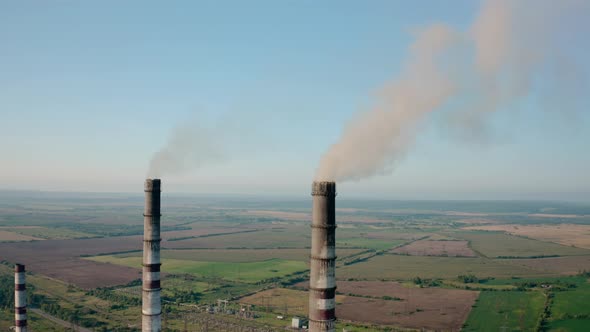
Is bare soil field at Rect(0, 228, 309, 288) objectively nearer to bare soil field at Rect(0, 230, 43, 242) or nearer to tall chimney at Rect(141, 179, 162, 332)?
bare soil field at Rect(0, 230, 43, 242)

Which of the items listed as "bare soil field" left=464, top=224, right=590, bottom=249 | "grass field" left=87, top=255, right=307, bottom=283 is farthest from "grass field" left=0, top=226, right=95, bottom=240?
"bare soil field" left=464, top=224, right=590, bottom=249

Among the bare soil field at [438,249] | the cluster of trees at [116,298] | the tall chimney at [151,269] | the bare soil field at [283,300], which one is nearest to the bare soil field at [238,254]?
the bare soil field at [438,249]

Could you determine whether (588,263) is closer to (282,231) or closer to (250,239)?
(250,239)

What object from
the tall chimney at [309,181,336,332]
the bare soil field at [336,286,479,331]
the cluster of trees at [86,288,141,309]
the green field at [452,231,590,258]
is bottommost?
the green field at [452,231,590,258]

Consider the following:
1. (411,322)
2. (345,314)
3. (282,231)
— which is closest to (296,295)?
(345,314)

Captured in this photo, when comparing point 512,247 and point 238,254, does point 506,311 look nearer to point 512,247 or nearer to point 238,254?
point 238,254

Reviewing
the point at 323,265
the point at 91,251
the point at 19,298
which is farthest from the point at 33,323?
the point at 91,251
